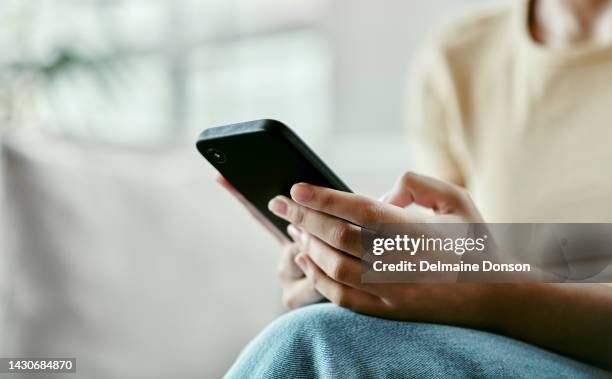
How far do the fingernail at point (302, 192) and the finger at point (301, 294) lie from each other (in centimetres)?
13

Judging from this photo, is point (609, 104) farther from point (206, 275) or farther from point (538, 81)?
point (206, 275)

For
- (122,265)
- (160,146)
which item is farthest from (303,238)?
(160,146)

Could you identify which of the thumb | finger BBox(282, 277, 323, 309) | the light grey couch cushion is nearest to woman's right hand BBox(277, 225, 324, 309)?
finger BBox(282, 277, 323, 309)

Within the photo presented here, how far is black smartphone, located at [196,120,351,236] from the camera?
0.58 meters

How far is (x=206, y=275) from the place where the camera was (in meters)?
1.09

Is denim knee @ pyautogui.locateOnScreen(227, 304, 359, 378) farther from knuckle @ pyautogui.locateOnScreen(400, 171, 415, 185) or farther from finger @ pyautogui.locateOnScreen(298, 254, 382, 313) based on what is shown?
knuckle @ pyautogui.locateOnScreen(400, 171, 415, 185)

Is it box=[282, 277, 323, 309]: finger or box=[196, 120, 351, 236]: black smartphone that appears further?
box=[282, 277, 323, 309]: finger

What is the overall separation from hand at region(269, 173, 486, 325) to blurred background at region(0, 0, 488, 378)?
46 cm

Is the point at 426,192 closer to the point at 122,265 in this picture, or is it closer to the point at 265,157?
the point at 265,157

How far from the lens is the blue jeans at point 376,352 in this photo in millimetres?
539

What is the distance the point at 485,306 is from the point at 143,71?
1.85m

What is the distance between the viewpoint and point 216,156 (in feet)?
2.13

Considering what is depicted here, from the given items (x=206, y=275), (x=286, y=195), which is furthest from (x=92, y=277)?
(x=286, y=195)

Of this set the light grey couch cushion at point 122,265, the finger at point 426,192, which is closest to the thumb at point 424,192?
the finger at point 426,192
